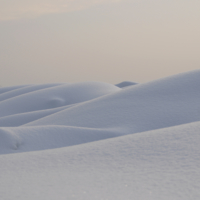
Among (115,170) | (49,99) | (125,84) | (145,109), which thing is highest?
(125,84)

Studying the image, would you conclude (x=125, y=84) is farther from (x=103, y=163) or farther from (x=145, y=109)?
(x=103, y=163)

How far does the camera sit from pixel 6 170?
92.1 inches

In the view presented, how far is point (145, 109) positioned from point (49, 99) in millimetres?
7068

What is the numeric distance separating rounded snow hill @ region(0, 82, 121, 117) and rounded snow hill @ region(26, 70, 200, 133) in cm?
491

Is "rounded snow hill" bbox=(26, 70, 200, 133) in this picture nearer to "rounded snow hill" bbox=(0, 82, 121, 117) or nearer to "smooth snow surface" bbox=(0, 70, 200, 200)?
"smooth snow surface" bbox=(0, 70, 200, 200)

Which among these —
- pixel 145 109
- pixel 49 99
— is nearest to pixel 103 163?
pixel 145 109

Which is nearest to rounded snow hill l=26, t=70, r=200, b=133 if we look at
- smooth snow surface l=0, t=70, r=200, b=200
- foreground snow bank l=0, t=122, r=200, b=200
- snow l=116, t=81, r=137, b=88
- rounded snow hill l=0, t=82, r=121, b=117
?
smooth snow surface l=0, t=70, r=200, b=200

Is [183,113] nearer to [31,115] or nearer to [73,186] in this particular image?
[73,186]

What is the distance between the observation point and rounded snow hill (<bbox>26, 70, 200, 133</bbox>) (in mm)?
5512

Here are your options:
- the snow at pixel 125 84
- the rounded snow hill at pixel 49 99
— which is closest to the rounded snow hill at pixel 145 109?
the rounded snow hill at pixel 49 99

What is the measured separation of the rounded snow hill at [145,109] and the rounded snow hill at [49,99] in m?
4.91

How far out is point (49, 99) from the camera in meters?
12.4

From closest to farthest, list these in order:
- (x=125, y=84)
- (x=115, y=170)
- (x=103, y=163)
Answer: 1. (x=115, y=170)
2. (x=103, y=163)
3. (x=125, y=84)

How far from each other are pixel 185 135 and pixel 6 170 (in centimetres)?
164
